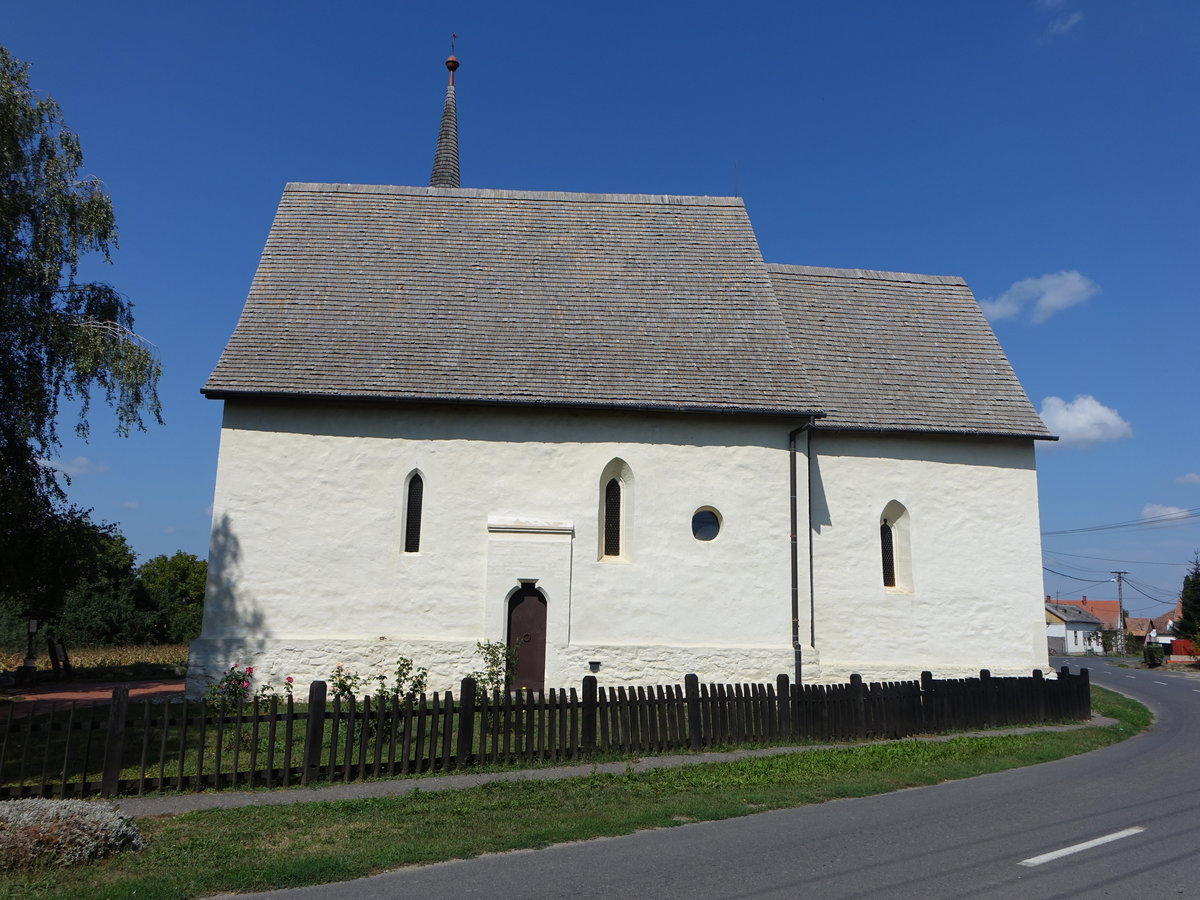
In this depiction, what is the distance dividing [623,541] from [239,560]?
738 centimetres

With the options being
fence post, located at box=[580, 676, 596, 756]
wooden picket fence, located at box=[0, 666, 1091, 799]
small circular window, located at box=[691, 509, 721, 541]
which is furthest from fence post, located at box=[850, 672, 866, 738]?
small circular window, located at box=[691, 509, 721, 541]

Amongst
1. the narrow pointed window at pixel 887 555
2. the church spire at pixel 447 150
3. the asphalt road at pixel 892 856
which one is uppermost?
the church spire at pixel 447 150

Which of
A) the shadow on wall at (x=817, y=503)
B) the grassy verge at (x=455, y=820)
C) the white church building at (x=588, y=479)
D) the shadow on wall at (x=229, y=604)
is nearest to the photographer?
the grassy verge at (x=455, y=820)

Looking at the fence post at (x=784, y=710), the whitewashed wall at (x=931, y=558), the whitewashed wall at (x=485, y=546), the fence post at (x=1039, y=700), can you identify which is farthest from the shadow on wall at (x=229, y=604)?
the fence post at (x=1039, y=700)

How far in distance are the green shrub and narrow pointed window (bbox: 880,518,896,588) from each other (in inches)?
611

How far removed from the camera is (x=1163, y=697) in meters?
24.6

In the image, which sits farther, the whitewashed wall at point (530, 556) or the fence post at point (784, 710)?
the whitewashed wall at point (530, 556)

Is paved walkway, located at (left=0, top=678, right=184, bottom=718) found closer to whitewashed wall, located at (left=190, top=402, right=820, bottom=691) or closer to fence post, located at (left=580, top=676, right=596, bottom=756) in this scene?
whitewashed wall, located at (left=190, top=402, right=820, bottom=691)

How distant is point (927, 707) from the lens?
14.2 m

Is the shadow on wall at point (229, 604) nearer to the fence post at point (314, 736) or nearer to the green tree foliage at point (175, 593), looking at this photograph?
the fence post at point (314, 736)

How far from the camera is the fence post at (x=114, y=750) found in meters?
9.09

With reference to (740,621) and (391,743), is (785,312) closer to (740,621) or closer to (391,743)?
(740,621)

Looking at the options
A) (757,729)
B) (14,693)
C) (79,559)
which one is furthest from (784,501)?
(14,693)

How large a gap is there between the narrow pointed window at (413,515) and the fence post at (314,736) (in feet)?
23.8
